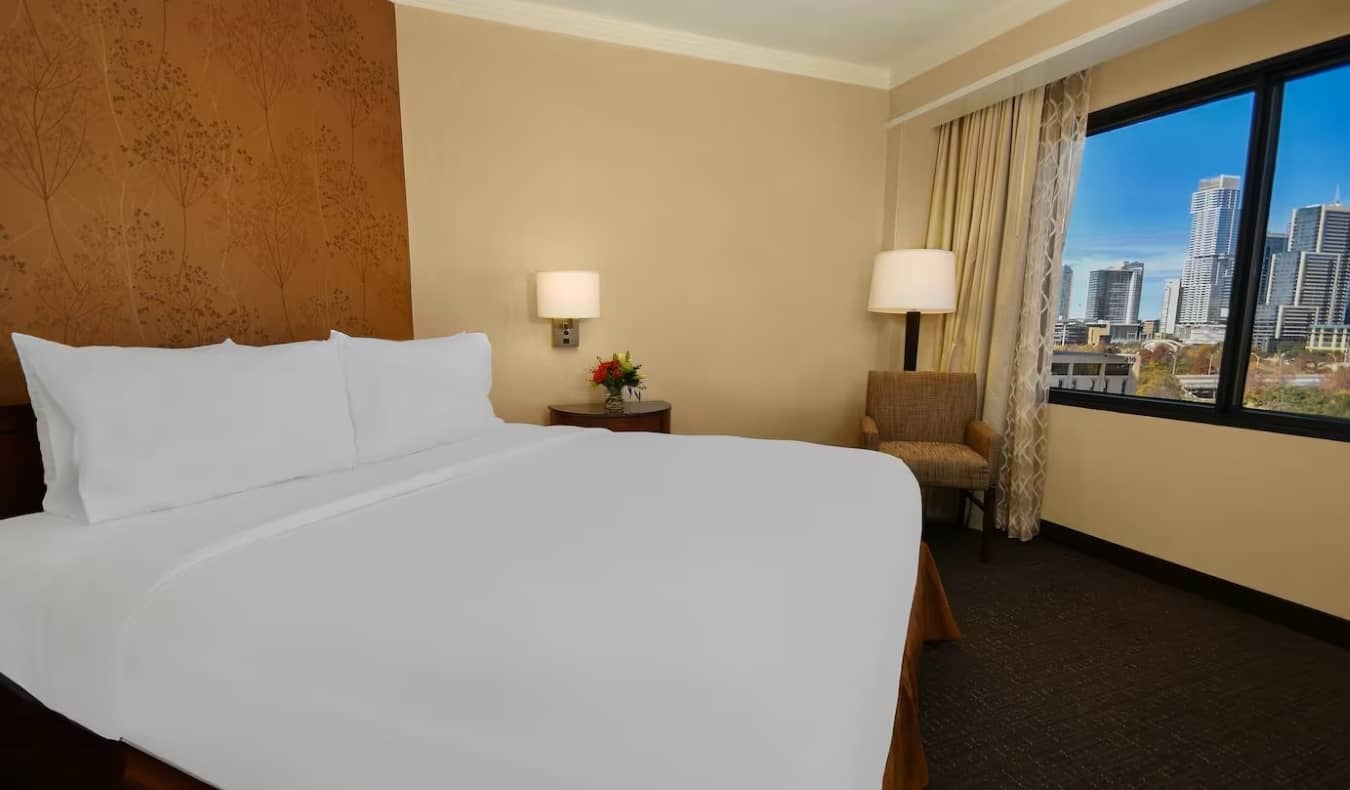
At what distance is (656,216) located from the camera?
378cm

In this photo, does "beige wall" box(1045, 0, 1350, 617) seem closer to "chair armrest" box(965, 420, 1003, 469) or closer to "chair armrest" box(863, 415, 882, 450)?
"chair armrest" box(965, 420, 1003, 469)

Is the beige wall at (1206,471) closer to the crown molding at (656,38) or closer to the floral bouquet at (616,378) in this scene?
the crown molding at (656,38)

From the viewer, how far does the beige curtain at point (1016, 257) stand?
3510mm

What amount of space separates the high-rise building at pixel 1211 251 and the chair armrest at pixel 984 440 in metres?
1.08

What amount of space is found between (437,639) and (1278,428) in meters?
3.45

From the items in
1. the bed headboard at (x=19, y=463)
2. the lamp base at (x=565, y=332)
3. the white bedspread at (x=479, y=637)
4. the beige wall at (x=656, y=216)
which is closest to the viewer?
the white bedspread at (x=479, y=637)

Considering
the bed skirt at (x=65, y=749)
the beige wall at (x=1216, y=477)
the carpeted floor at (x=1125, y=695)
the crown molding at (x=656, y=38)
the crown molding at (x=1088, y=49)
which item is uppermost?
the crown molding at (x=656, y=38)

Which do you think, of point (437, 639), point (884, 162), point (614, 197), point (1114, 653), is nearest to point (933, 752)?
point (1114, 653)

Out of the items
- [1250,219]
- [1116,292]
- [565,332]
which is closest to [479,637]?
[565,332]

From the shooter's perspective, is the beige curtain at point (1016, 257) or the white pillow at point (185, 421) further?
the beige curtain at point (1016, 257)

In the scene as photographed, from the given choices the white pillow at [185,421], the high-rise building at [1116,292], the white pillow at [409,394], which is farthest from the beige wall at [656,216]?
the white pillow at [185,421]

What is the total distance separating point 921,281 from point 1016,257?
21.8 inches

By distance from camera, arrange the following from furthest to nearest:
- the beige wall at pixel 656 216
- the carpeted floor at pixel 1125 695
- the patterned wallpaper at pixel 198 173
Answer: the beige wall at pixel 656 216 < the patterned wallpaper at pixel 198 173 < the carpeted floor at pixel 1125 695

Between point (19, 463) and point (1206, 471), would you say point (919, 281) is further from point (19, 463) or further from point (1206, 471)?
point (19, 463)
